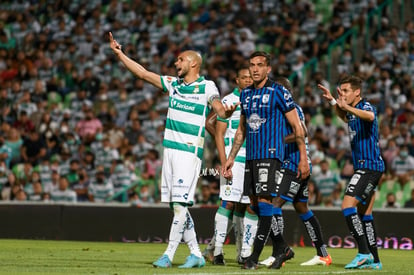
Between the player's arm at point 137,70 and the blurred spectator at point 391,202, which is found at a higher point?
the player's arm at point 137,70

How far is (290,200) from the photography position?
38.8 ft

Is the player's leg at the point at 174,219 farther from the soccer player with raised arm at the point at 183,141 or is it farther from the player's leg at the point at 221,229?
the player's leg at the point at 221,229

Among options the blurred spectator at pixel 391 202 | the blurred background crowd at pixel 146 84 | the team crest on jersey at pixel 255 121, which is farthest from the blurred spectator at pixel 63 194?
the team crest on jersey at pixel 255 121

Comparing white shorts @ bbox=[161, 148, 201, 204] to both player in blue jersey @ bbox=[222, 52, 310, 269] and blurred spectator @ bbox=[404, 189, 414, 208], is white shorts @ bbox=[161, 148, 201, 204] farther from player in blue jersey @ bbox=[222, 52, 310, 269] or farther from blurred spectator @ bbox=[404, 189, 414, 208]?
blurred spectator @ bbox=[404, 189, 414, 208]

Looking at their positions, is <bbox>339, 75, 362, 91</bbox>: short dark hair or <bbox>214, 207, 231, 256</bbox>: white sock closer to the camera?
<bbox>339, 75, 362, 91</bbox>: short dark hair

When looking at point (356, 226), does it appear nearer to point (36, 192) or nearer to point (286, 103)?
point (286, 103)

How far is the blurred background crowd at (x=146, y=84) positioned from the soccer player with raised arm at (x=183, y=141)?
818 cm

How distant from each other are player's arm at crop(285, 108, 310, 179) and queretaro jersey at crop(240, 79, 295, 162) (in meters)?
0.08

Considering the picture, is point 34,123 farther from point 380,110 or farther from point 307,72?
point 380,110

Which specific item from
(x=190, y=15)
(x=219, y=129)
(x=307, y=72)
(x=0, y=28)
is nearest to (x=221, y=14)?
(x=190, y=15)

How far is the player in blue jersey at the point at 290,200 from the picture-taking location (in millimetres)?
11344

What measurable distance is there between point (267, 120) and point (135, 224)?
7.78 meters

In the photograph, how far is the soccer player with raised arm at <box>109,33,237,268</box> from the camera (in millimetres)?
10859

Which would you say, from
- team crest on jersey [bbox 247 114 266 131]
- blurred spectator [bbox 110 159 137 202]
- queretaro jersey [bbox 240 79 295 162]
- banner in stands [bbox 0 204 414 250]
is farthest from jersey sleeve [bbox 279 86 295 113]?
blurred spectator [bbox 110 159 137 202]
